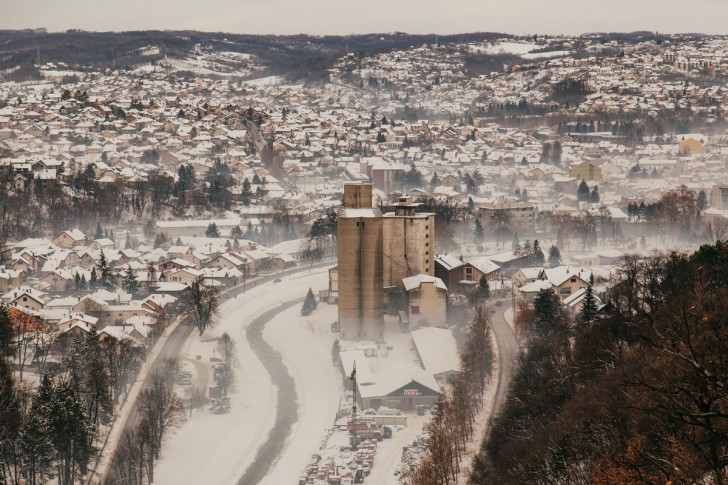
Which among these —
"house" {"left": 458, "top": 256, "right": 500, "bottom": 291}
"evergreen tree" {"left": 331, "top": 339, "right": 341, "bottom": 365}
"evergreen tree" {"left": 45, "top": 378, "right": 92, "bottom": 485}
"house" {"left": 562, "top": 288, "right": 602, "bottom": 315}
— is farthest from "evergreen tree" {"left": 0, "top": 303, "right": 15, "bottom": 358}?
"house" {"left": 458, "top": 256, "right": 500, "bottom": 291}

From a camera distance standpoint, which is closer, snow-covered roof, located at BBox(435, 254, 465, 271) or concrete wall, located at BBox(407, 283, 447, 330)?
concrete wall, located at BBox(407, 283, 447, 330)

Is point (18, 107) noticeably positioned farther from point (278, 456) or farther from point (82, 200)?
point (278, 456)

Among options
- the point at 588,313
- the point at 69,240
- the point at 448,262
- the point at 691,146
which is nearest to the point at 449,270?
the point at 448,262

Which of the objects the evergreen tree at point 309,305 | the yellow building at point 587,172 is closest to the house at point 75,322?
the evergreen tree at point 309,305

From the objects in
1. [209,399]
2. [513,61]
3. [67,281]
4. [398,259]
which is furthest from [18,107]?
[513,61]

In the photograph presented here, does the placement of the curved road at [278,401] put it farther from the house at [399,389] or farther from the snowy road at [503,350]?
the snowy road at [503,350]

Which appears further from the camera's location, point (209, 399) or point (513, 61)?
point (513, 61)

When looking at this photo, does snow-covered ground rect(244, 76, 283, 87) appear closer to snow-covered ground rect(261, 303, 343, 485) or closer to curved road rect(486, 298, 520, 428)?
snow-covered ground rect(261, 303, 343, 485)
